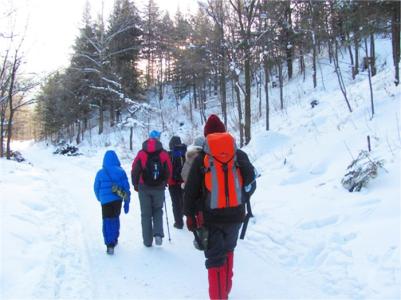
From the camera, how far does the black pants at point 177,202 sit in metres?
8.29

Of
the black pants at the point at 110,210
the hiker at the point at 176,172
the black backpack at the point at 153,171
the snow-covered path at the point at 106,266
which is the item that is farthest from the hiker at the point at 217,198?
the hiker at the point at 176,172

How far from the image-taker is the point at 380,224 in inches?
234

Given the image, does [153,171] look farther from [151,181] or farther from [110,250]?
[110,250]

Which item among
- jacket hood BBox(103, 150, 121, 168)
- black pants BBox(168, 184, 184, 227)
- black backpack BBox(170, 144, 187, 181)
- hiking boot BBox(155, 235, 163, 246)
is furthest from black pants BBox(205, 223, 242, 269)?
black backpack BBox(170, 144, 187, 181)

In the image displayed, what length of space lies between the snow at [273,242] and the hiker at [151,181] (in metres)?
0.34

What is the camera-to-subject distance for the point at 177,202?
8477 mm

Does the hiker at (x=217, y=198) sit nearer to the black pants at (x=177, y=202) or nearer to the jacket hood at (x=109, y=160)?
the jacket hood at (x=109, y=160)

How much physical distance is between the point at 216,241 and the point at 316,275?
191cm

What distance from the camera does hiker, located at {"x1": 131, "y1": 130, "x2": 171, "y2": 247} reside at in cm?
694

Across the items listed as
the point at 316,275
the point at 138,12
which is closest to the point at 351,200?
the point at 316,275

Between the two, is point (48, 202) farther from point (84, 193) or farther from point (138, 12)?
point (138, 12)

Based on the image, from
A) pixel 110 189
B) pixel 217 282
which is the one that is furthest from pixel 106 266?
pixel 217 282

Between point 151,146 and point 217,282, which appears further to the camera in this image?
point 151,146

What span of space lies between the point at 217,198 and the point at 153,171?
9.63 ft
